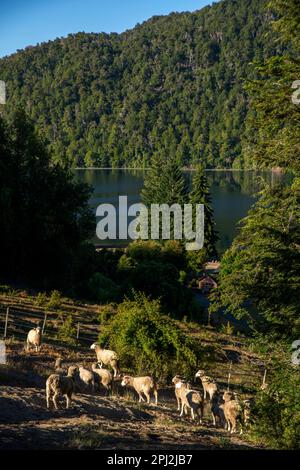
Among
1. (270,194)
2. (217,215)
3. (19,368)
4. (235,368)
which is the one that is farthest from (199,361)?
(217,215)

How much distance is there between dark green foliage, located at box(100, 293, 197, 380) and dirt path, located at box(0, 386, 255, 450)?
9.74ft

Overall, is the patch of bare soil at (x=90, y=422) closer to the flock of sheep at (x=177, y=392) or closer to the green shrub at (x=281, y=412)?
the flock of sheep at (x=177, y=392)

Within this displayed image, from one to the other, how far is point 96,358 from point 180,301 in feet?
59.4

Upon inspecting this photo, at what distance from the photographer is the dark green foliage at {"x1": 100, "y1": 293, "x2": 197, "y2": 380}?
51.5 feet

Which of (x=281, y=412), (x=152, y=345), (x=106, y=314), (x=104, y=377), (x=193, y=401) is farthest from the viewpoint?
(x=106, y=314)

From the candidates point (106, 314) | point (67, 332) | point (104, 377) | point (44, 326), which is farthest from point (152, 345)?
point (106, 314)

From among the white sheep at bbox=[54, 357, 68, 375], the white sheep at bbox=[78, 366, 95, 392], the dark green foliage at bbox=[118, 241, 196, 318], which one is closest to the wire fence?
the white sheep at bbox=[54, 357, 68, 375]

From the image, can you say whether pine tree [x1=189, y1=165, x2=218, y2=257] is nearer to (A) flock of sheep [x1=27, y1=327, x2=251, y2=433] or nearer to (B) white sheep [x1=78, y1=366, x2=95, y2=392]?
(A) flock of sheep [x1=27, y1=327, x2=251, y2=433]

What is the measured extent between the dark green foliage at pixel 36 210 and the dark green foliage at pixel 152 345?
54.5 feet

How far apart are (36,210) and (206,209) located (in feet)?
94.2

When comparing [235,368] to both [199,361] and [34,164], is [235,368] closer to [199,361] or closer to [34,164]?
[199,361]

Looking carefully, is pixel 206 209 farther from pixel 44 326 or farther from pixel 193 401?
pixel 193 401

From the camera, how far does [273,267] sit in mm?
11016

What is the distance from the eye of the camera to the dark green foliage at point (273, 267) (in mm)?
10945
